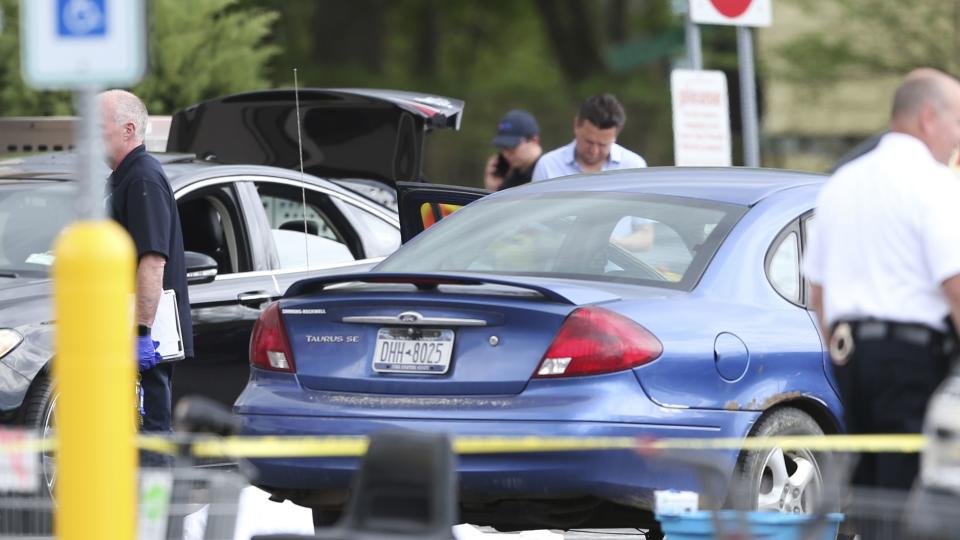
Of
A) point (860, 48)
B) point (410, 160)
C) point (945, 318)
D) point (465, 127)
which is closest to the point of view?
point (945, 318)

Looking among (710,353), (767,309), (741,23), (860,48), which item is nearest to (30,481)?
(710,353)

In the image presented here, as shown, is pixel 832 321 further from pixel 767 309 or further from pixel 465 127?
pixel 465 127

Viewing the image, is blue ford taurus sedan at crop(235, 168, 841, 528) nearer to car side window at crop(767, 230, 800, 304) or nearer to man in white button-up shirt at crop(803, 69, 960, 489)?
car side window at crop(767, 230, 800, 304)

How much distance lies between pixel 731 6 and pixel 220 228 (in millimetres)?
4410

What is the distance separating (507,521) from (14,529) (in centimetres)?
248

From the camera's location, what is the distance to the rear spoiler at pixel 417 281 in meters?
6.84

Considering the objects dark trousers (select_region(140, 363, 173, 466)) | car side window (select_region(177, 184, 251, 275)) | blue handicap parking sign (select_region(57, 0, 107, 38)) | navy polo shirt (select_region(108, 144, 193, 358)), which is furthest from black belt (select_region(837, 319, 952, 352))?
car side window (select_region(177, 184, 251, 275))

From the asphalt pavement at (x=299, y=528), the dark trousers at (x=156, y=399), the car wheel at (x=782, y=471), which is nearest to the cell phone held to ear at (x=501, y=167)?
the asphalt pavement at (x=299, y=528)

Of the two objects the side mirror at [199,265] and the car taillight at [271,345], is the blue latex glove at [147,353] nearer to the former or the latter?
the car taillight at [271,345]

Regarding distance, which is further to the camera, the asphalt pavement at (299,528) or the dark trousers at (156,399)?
the asphalt pavement at (299,528)

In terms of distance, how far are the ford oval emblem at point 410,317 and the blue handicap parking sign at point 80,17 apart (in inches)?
82.5

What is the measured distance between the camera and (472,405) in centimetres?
681

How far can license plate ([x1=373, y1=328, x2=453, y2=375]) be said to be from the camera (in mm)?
6926

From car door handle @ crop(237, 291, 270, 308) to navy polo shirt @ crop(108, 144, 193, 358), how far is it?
1.43 meters
